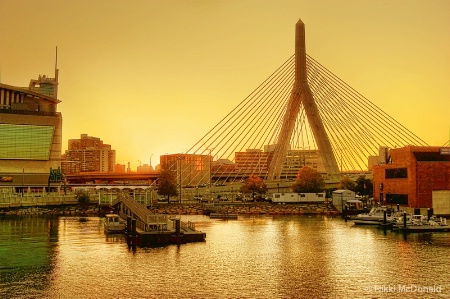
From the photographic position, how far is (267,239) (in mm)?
47438

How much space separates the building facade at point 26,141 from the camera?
113750 millimetres

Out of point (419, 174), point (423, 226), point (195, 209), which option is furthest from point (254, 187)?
point (423, 226)

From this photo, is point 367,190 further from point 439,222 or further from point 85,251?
point 85,251

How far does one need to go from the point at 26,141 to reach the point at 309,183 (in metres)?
61.9

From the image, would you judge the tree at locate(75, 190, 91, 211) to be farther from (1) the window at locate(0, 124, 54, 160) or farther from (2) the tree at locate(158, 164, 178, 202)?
(1) the window at locate(0, 124, 54, 160)

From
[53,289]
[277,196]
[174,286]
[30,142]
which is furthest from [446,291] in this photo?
[30,142]

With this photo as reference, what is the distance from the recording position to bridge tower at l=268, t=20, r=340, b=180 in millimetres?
89000

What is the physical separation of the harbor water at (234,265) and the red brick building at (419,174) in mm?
13397

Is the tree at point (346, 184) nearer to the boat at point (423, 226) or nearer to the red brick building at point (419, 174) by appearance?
the red brick building at point (419, 174)

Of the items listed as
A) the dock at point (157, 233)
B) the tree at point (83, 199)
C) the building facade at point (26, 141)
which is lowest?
the dock at point (157, 233)

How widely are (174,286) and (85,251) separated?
14.0m

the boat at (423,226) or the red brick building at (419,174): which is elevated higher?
the red brick building at (419,174)

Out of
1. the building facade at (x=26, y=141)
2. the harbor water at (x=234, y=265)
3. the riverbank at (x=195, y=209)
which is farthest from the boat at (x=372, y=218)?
the building facade at (x=26, y=141)

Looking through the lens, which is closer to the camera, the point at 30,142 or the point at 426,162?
the point at 426,162
